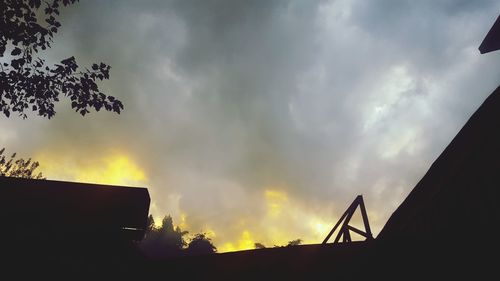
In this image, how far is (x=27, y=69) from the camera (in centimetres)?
818

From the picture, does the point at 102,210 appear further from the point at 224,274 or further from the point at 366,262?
the point at 366,262

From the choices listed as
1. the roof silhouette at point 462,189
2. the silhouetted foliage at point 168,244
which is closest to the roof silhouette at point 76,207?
the roof silhouette at point 462,189

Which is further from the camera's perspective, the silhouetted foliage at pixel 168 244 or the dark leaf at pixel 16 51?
the silhouetted foliage at pixel 168 244

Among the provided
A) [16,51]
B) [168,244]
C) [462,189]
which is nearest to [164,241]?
[168,244]

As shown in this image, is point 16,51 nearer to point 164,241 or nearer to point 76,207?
point 76,207

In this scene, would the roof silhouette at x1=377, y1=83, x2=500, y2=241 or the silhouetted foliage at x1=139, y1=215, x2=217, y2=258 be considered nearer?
the roof silhouette at x1=377, y1=83, x2=500, y2=241

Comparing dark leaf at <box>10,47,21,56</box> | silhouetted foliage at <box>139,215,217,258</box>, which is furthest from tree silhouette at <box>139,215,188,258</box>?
dark leaf at <box>10,47,21,56</box>

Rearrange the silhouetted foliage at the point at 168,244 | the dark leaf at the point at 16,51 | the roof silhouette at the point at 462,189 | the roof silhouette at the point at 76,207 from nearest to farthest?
the roof silhouette at the point at 462,189, the roof silhouette at the point at 76,207, the dark leaf at the point at 16,51, the silhouetted foliage at the point at 168,244

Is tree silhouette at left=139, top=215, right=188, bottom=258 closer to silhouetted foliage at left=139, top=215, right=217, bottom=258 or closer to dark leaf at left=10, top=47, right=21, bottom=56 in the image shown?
silhouetted foliage at left=139, top=215, right=217, bottom=258

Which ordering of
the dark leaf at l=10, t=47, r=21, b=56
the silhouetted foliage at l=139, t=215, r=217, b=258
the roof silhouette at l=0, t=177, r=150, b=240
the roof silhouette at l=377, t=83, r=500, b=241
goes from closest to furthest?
the roof silhouette at l=377, t=83, r=500, b=241, the roof silhouette at l=0, t=177, r=150, b=240, the dark leaf at l=10, t=47, r=21, b=56, the silhouetted foliage at l=139, t=215, r=217, b=258

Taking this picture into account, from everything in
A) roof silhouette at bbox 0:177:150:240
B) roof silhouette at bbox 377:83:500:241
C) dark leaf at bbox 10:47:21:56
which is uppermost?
dark leaf at bbox 10:47:21:56

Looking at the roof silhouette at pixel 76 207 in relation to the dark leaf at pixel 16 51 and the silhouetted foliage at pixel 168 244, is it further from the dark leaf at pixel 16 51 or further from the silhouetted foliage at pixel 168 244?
the silhouetted foliage at pixel 168 244

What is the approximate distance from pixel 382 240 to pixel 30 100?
32.2ft

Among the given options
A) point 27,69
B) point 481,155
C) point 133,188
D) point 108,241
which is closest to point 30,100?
point 27,69
